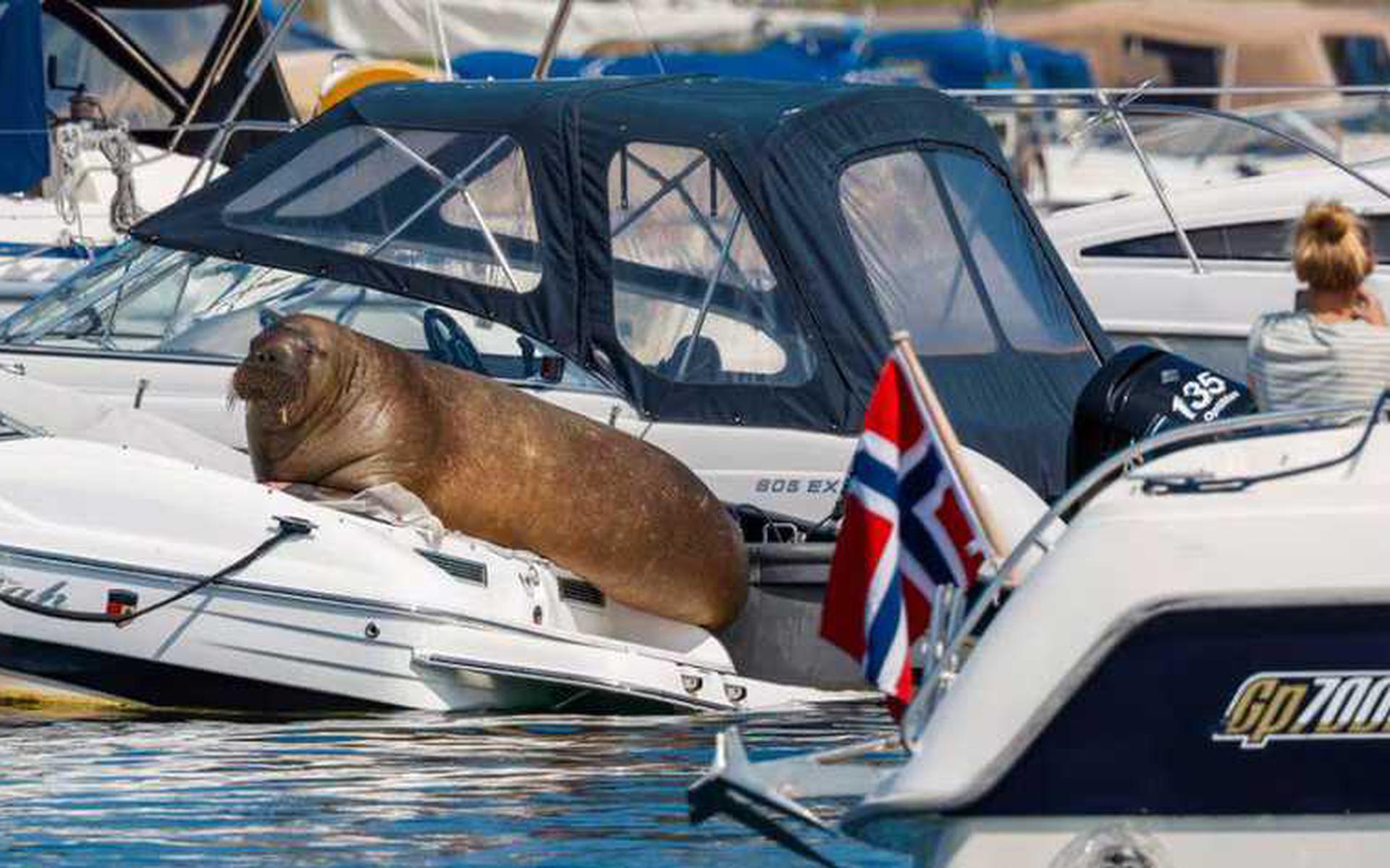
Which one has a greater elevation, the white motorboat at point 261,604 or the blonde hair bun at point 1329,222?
the blonde hair bun at point 1329,222

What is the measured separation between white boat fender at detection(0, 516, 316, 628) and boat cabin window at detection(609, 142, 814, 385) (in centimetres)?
195

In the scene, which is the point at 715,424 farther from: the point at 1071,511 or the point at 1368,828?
the point at 1368,828

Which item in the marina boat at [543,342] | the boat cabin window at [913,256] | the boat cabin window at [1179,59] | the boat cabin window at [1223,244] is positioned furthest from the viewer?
the boat cabin window at [1179,59]

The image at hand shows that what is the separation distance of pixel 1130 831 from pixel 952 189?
5.55m

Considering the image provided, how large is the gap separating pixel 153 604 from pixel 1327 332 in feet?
12.4

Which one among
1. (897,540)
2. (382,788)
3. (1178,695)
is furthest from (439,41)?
(1178,695)

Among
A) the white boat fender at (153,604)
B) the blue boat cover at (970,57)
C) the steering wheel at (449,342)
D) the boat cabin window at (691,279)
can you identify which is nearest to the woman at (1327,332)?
the white boat fender at (153,604)

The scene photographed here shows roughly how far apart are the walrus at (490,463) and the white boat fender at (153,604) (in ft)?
1.49

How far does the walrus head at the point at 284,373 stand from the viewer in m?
9.13

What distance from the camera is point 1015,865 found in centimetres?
579

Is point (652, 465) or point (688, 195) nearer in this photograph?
point (652, 465)

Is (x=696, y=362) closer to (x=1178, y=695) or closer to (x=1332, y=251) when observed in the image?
(x=1332, y=251)

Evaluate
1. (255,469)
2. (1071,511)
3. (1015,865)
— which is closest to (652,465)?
(255,469)

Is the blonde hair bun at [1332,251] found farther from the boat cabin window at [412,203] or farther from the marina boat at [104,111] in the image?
the marina boat at [104,111]
